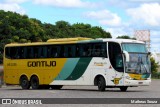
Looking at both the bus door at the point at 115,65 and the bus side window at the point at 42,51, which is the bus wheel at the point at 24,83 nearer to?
the bus side window at the point at 42,51

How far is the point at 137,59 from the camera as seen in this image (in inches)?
1236

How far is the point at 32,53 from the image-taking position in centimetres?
3606

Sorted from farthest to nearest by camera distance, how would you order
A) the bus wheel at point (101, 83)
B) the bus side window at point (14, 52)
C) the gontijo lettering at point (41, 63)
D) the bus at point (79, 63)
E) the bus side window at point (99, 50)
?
the bus side window at point (14, 52) → the gontijo lettering at point (41, 63) → the bus wheel at point (101, 83) → the bus side window at point (99, 50) → the bus at point (79, 63)

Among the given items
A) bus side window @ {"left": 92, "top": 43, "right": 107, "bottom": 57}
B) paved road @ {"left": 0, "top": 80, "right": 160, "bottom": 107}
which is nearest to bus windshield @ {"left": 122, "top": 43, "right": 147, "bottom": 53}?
bus side window @ {"left": 92, "top": 43, "right": 107, "bottom": 57}

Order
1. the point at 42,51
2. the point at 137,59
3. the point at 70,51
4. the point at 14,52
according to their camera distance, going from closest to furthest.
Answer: the point at 137,59, the point at 70,51, the point at 42,51, the point at 14,52

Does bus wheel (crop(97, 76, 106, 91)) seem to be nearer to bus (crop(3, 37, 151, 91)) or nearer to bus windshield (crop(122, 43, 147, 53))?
bus (crop(3, 37, 151, 91))

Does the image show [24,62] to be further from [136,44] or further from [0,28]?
[0,28]

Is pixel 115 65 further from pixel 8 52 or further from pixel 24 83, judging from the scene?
pixel 8 52

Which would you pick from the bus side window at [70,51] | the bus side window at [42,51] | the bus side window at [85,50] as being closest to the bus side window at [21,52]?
the bus side window at [42,51]

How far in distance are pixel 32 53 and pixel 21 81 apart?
7.55 feet

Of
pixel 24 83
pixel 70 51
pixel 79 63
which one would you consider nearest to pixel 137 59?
pixel 79 63

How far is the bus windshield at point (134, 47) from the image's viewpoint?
31.2 m

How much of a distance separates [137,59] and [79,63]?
3814 millimetres

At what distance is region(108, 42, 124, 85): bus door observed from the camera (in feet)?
102
